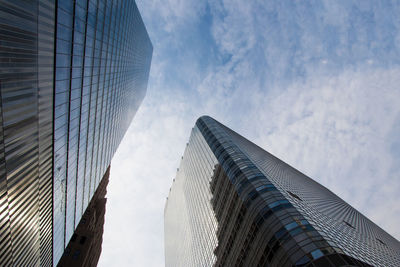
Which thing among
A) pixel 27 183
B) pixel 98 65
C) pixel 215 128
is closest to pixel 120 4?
pixel 98 65

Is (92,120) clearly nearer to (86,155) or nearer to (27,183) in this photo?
(86,155)

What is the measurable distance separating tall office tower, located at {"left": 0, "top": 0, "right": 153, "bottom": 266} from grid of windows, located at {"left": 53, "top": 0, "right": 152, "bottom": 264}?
4.8 inches

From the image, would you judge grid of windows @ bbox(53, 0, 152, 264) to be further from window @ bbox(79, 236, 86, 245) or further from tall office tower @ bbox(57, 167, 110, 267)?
window @ bbox(79, 236, 86, 245)

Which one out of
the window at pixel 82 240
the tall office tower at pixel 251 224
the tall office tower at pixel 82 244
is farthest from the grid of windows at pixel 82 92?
the tall office tower at pixel 251 224

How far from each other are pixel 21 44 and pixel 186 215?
7689 centimetres

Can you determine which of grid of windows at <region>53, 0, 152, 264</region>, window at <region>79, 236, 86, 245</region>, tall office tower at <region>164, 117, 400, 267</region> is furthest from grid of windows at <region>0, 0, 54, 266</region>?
window at <region>79, 236, 86, 245</region>

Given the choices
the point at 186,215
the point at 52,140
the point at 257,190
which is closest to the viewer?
the point at 52,140

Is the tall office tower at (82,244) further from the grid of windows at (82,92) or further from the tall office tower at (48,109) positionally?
the tall office tower at (48,109)

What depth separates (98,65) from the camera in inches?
1340

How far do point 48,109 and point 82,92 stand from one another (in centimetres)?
740

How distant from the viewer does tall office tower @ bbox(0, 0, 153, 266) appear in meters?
18.9

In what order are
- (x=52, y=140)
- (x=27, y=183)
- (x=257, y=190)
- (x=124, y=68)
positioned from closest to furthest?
1. (x=27, y=183)
2. (x=52, y=140)
3. (x=257, y=190)
4. (x=124, y=68)

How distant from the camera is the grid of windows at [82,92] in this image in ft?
82.3

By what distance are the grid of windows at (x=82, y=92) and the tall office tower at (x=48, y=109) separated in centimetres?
12
